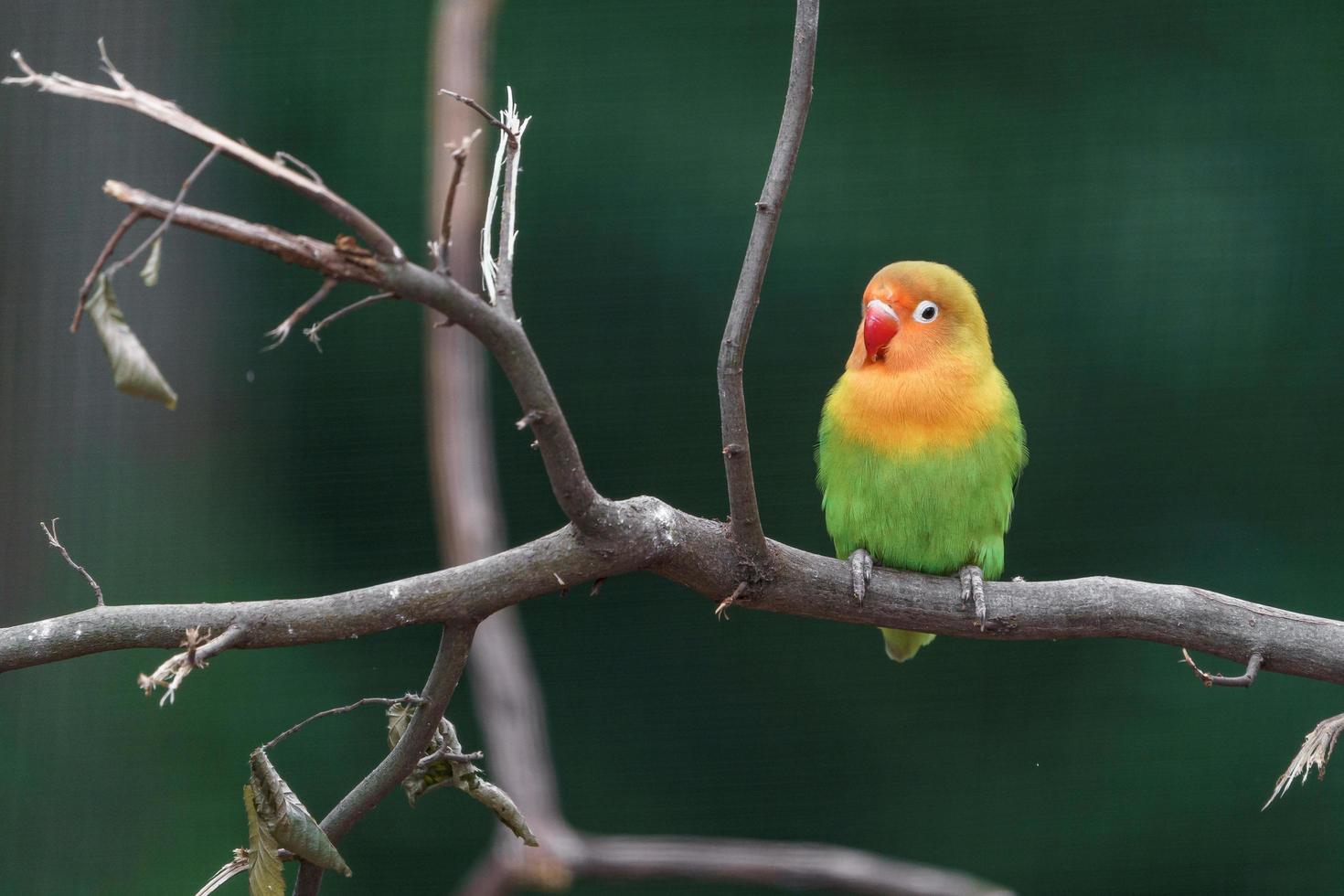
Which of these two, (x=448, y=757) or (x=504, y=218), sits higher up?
(x=504, y=218)

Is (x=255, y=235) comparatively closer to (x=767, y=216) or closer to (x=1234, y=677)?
(x=767, y=216)

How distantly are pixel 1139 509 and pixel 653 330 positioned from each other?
1012mm

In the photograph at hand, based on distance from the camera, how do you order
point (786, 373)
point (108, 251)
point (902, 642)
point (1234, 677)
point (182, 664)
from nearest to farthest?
1. point (108, 251)
2. point (182, 664)
3. point (1234, 677)
4. point (902, 642)
5. point (786, 373)

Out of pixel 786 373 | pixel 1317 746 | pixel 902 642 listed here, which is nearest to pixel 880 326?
Result: pixel 902 642

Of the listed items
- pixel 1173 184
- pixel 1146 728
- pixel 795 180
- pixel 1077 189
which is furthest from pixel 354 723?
pixel 1173 184

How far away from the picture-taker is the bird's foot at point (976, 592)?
1199 mm

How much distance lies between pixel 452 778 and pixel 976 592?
51 cm

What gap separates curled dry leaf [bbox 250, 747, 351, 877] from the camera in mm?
926

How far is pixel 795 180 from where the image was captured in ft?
8.21

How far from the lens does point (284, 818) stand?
36.7 inches

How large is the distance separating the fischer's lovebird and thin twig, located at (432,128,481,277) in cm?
72

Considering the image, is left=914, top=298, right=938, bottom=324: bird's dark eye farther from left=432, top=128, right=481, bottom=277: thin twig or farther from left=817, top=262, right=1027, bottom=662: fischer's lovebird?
left=432, top=128, right=481, bottom=277: thin twig

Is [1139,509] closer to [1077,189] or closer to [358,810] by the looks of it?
[1077,189]

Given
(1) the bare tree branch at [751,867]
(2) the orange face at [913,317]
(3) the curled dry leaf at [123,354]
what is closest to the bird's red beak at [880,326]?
(2) the orange face at [913,317]
